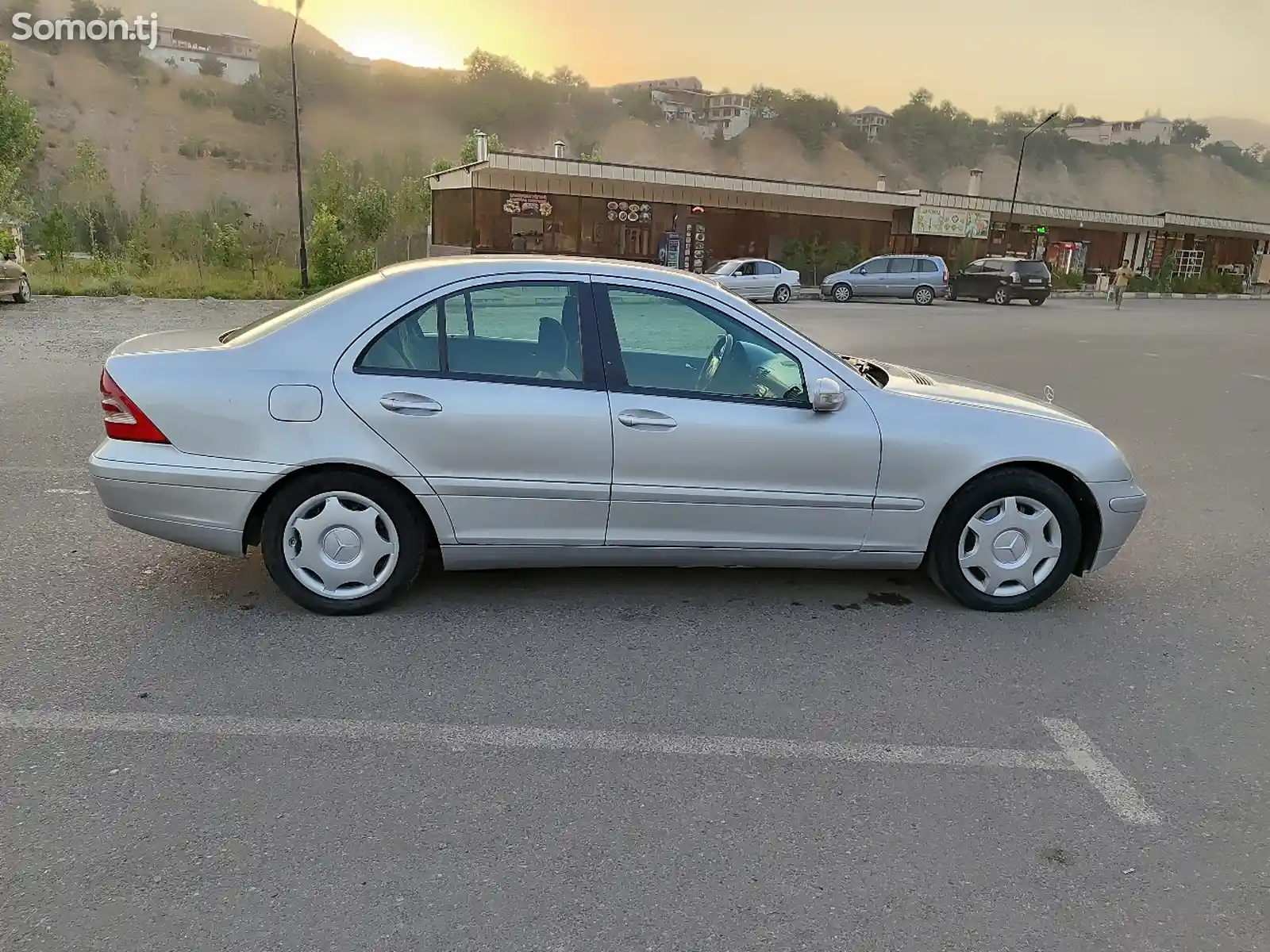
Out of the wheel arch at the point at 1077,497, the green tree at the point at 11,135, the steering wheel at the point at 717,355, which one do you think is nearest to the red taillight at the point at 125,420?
the steering wheel at the point at 717,355

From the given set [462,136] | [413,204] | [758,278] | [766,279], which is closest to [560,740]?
[758,278]

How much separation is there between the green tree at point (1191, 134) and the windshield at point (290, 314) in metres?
169

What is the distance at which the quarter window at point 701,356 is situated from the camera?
13.4 ft

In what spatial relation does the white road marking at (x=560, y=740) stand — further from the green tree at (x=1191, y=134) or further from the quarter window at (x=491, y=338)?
the green tree at (x=1191, y=134)

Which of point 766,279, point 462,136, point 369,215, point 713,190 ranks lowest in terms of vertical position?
point 766,279

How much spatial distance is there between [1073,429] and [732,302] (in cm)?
174

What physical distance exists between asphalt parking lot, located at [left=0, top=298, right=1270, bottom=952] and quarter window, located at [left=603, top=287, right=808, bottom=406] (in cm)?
104

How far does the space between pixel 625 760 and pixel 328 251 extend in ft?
82.4

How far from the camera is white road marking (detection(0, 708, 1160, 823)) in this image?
3.13 meters

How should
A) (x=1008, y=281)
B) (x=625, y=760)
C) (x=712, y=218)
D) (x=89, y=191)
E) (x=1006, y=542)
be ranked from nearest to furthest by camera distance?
(x=625, y=760)
(x=1006, y=542)
(x=1008, y=281)
(x=712, y=218)
(x=89, y=191)

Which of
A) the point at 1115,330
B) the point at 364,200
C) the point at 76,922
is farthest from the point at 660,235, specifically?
the point at 76,922

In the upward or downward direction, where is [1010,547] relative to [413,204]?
downward

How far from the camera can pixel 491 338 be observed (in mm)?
4148

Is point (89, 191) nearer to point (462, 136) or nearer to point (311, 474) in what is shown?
point (311, 474)
